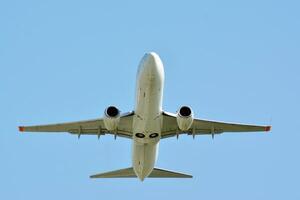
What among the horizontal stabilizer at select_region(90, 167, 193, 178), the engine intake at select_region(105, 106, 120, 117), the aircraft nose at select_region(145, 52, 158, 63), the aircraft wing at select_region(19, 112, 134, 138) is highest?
the aircraft nose at select_region(145, 52, 158, 63)

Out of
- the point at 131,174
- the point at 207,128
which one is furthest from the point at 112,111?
the point at 131,174

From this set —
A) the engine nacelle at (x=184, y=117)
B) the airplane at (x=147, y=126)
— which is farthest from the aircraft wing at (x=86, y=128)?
the engine nacelle at (x=184, y=117)

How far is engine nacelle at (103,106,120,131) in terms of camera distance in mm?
34531

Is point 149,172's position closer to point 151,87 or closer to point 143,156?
point 143,156

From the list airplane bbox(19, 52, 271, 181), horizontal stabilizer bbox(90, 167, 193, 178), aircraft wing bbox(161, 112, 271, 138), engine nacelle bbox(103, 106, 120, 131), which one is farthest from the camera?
horizontal stabilizer bbox(90, 167, 193, 178)

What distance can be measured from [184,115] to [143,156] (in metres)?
4.12

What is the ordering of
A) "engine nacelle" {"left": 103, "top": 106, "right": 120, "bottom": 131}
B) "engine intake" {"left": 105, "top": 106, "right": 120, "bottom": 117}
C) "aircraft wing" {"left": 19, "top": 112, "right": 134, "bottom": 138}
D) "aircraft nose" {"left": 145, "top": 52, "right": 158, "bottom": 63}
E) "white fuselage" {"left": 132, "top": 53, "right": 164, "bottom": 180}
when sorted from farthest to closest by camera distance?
"aircraft wing" {"left": 19, "top": 112, "right": 134, "bottom": 138} → "engine intake" {"left": 105, "top": 106, "right": 120, "bottom": 117} → "engine nacelle" {"left": 103, "top": 106, "right": 120, "bottom": 131} → "white fuselage" {"left": 132, "top": 53, "right": 164, "bottom": 180} → "aircraft nose" {"left": 145, "top": 52, "right": 158, "bottom": 63}

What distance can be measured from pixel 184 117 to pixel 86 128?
739cm

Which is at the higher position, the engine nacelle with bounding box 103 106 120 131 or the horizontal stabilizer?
the engine nacelle with bounding box 103 106 120 131

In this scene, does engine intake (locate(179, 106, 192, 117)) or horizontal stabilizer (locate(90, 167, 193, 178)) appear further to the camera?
horizontal stabilizer (locate(90, 167, 193, 178))

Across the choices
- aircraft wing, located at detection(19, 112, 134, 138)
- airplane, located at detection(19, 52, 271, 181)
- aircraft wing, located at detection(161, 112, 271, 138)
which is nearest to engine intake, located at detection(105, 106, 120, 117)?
airplane, located at detection(19, 52, 271, 181)

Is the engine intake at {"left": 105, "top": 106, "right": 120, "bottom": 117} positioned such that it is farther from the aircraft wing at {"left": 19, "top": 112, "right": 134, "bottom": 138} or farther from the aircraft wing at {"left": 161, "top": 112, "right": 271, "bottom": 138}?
the aircraft wing at {"left": 161, "top": 112, "right": 271, "bottom": 138}

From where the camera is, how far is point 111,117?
3453cm

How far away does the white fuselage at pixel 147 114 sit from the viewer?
32500 millimetres
